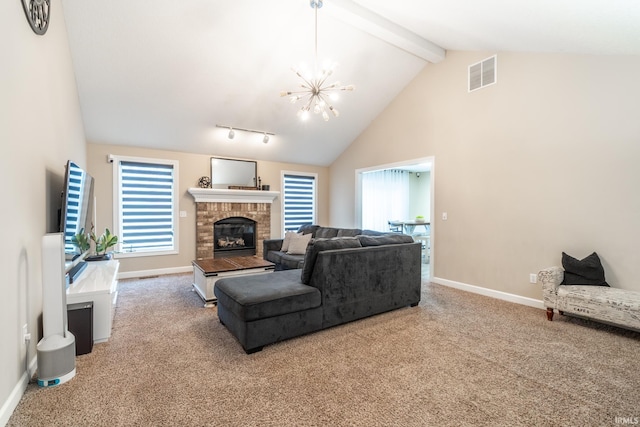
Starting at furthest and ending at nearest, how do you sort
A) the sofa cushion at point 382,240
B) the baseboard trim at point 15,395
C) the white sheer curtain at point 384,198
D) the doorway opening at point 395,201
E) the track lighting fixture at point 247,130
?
the white sheer curtain at point 384,198
the doorway opening at point 395,201
the track lighting fixture at point 247,130
the sofa cushion at point 382,240
the baseboard trim at point 15,395

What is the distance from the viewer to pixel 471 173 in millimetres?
4430

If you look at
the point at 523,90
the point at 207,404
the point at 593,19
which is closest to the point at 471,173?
the point at 523,90

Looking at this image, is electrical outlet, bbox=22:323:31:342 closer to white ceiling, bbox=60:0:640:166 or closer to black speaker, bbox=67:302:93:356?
black speaker, bbox=67:302:93:356

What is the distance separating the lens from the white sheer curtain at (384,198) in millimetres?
7613

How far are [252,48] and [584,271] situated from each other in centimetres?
483

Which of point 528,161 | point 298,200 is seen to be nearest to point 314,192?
point 298,200

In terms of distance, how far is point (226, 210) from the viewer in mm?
6066

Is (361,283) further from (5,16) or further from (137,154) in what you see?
(137,154)

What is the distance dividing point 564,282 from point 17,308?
4.90 meters

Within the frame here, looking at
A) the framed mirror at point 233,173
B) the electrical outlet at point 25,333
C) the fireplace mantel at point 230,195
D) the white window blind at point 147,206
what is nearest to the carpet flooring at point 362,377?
the electrical outlet at point 25,333

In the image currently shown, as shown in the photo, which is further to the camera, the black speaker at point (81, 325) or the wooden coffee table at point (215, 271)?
the wooden coffee table at point (215, 271)

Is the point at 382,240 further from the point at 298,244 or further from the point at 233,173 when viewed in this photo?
the point at 233,173

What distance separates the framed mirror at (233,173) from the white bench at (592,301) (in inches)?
207

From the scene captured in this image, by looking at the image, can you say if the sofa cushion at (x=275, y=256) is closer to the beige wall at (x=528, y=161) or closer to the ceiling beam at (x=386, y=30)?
the beige wall at (x=528, y=161)
